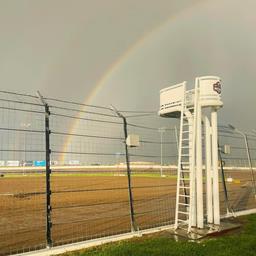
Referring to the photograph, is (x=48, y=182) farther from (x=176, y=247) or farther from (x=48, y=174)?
(x=176, y=247)

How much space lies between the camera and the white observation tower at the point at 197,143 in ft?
28.9

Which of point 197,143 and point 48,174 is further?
point 197,143

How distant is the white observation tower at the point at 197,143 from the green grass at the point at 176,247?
1228mm

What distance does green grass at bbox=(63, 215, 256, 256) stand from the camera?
6422mm

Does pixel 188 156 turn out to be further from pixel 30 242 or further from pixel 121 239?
pixel 30 242

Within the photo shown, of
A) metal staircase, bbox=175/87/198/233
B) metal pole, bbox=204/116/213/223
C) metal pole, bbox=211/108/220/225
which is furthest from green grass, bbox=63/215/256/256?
metal pole, bbox=204/116/213/223

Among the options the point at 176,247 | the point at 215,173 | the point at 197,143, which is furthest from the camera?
the point at 215,173

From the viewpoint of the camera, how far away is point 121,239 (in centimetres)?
789

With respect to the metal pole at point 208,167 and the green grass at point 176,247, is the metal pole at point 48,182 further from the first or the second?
the metal pole at point 208,167

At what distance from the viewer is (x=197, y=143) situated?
8.98 meters

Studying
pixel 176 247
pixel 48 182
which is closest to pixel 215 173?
pixel 176 247

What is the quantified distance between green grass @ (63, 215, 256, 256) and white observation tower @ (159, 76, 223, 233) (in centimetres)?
123

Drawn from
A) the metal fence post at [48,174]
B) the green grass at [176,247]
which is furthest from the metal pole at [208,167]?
the metal fence post at [48,174]

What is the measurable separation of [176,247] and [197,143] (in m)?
3.13
